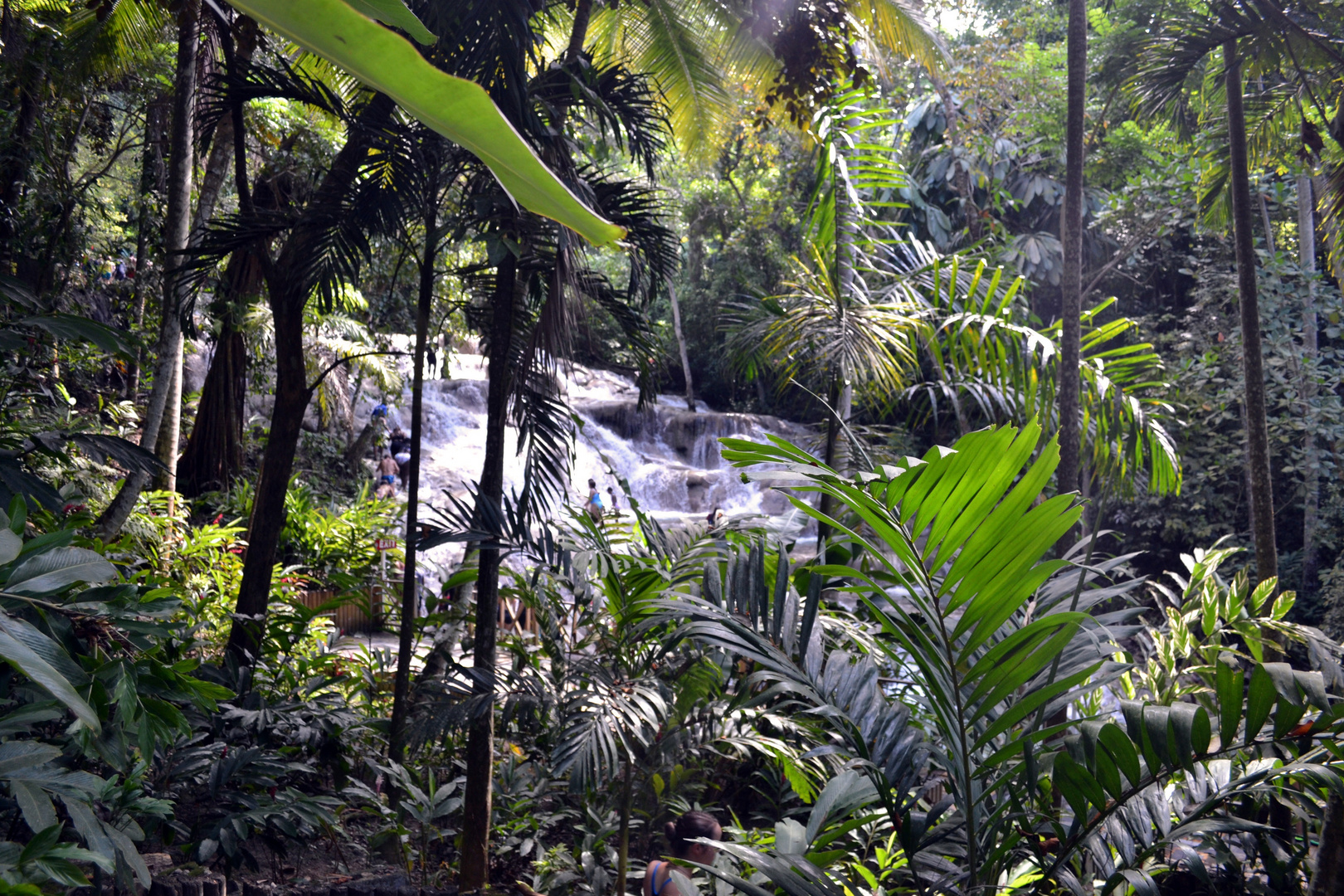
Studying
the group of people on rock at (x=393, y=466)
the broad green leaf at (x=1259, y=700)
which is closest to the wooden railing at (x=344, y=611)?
the group of people on rock at (x=393, y=466)

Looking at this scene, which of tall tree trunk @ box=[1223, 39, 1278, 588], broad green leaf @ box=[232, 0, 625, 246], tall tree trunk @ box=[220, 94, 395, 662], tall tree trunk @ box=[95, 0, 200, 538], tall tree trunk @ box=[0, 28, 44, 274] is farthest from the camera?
tall tree trunk @ box=[0, 28, 44, 274]

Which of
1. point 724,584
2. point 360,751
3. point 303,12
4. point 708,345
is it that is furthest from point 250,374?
point 708,345

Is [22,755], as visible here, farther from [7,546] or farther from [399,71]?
[399,71]

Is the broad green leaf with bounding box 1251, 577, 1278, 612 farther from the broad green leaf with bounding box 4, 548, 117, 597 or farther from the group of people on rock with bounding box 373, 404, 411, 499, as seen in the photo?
the group of people on rock with bounding box 373, 404, 411, 499

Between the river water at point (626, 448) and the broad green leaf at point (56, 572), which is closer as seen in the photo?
the broad green leaf at point (56, 572)

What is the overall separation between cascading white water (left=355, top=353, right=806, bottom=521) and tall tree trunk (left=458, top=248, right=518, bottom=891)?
810 centimetres

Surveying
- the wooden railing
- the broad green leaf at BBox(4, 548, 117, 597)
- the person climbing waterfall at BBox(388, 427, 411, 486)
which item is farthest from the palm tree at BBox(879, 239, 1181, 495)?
the person climbing waterfall at BBox(388, 427, 411, 486)

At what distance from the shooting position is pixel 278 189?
716 cm

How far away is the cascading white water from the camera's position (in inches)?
501

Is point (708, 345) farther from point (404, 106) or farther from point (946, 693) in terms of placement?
point (404, 106)

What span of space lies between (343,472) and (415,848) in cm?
814

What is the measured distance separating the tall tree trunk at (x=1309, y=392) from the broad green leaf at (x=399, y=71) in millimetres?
11232

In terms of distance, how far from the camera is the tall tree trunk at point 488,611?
125 inches

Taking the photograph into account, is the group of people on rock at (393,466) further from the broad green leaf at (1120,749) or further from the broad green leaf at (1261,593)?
the broad green leaf at (1120,749)
